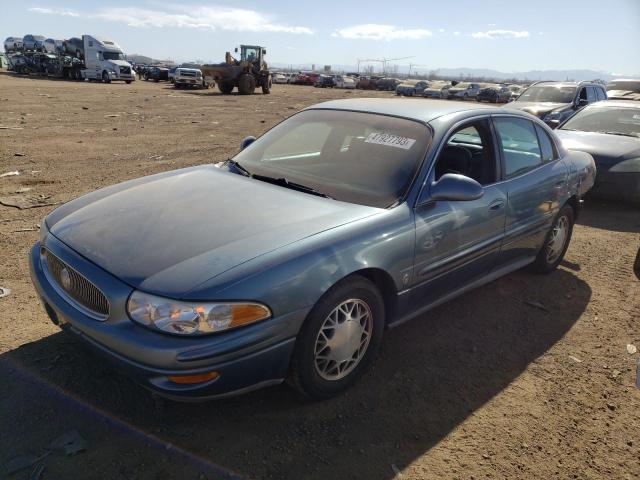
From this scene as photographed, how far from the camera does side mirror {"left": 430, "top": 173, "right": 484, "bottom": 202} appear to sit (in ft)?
9.57

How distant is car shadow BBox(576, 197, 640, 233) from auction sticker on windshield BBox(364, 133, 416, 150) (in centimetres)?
428

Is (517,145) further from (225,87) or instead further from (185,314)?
(225,87)

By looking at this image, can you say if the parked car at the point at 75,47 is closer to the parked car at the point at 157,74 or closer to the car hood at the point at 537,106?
the parked car at the point at 157,74

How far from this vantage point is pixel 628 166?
22.0 ft

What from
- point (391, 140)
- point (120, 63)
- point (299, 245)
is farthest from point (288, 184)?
point (120, 63)

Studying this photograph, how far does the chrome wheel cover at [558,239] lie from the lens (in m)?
4.47

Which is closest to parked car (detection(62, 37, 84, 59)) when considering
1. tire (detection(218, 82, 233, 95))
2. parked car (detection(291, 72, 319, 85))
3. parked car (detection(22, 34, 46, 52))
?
parked car (detection(22, 34, 46, 52))

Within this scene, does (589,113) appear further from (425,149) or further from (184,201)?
(184,201)

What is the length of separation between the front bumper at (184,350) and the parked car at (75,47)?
126ft

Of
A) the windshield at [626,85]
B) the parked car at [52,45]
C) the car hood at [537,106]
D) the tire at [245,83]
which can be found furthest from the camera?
the parked car at [52,45]

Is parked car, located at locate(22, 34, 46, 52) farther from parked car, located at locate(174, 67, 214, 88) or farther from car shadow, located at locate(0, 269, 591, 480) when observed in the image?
car shadow, located at locate(0, 269, 591, 480)

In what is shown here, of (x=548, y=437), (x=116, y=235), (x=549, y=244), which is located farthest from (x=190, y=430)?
(x=549, y=244)

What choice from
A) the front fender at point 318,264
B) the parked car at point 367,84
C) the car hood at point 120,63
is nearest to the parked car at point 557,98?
the front fender at point 318,264

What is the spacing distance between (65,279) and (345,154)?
187 centimetres
